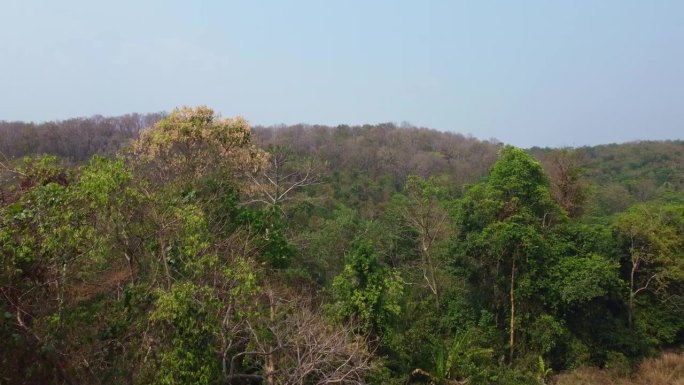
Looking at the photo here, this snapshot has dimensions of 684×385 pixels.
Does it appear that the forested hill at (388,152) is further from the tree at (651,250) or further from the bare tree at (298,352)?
the bare tree at (298,352)

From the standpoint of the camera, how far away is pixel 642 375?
1156 cm

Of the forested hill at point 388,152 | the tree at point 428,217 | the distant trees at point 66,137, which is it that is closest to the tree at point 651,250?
the tree at point 428,217

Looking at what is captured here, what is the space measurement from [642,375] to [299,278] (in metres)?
8.38

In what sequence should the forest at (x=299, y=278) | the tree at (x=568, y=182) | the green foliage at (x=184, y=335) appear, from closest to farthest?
the green foliage at (x=184, y=335)
the forest at (x=299, y=278)
the tree at (x=568, y=182)

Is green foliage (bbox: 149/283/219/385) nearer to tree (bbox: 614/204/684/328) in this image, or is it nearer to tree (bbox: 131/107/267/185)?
tree (bbox: 131/107/267/185)

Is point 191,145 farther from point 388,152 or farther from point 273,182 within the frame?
point 388,152

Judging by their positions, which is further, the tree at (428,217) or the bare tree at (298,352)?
the tree at (428,217)

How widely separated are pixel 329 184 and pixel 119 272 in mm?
24353

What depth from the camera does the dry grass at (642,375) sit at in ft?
36.3

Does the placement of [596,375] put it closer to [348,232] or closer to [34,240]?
[348,232]

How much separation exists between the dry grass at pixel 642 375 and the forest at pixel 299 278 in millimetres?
55

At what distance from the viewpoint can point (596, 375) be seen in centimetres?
1145

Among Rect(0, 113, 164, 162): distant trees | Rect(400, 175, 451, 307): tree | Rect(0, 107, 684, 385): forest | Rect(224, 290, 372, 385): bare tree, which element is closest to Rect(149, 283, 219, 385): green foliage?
Rect(0, 107, 684, 385): forest

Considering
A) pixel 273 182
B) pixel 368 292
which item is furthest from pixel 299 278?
pixel 368 292
